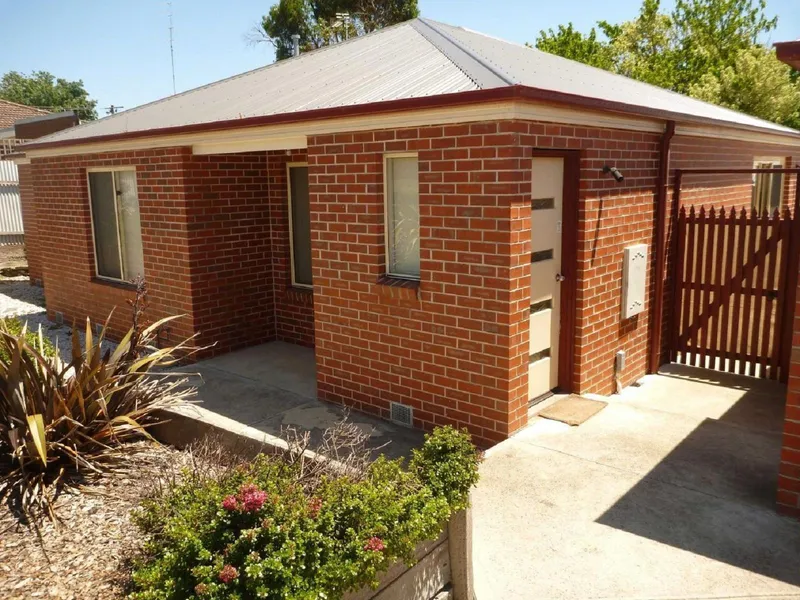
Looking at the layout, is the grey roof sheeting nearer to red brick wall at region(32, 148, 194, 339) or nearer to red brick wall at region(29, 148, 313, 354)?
red brick wall at region(32, 148, 194, 339)

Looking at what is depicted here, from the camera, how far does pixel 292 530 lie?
9.99 ft

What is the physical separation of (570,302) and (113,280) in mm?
6676

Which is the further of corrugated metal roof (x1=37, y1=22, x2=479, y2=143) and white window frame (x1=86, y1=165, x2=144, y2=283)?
white window frame (x1=86, y1=165, x2=144, y2=283)

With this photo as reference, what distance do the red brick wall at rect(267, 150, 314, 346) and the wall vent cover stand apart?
2851 mm

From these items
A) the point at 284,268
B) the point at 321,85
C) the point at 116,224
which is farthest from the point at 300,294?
the point at 116,224

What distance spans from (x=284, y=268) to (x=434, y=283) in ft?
12.5

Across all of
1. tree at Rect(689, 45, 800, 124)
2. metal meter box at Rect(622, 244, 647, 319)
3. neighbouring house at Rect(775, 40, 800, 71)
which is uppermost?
tree at Rect(689, 45, 800, 124)

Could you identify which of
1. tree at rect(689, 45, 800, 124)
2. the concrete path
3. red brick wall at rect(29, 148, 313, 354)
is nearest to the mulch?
the concrete path

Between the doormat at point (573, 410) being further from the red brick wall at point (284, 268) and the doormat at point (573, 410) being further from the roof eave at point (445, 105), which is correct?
the red brick wall at point (284, 268)

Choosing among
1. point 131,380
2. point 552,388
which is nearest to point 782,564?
point 552,388

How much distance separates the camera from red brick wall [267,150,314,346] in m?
8.88

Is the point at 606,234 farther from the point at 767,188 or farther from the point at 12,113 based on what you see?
the point at 12,113

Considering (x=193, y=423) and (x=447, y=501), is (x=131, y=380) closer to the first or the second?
(x=193, y=423)

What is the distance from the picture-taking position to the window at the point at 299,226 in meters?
8.75
